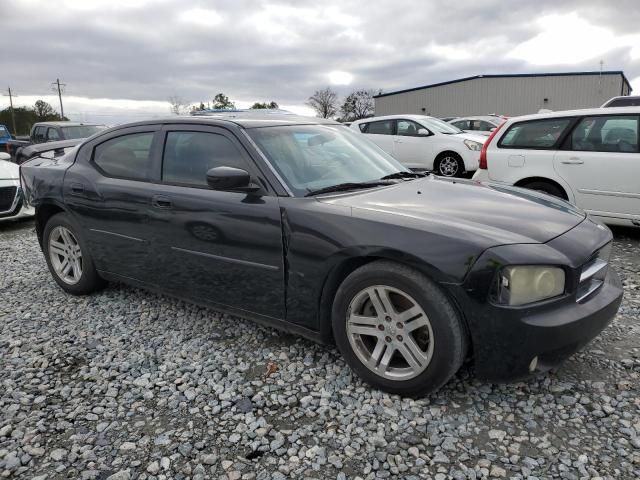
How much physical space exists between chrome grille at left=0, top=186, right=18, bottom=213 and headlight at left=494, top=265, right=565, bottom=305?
762 cm

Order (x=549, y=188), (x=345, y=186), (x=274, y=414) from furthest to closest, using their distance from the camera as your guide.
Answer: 1. (x=549, y=188)
2. (x=345, y=186)
3. (x=274, y=414)

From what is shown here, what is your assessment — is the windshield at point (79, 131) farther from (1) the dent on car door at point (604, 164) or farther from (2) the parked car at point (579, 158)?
(1) the dent on car door at point (604, 164)

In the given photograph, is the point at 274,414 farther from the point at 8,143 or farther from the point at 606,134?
the point at 8,143

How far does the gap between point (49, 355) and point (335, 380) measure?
1935 mm

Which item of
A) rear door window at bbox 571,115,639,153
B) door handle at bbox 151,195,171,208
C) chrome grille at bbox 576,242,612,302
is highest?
rear door window at bbox 571,115,639,153

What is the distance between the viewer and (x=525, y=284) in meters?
2.24

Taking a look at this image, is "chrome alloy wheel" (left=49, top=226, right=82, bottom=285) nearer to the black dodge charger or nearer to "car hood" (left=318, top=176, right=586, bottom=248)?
the black dodge charger

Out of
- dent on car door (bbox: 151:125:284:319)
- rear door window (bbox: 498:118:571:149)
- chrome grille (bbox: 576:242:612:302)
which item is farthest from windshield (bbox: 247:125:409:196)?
rear door window (bbox: 498:118:571:149)

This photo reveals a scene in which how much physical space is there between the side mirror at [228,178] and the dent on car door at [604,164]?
434cm

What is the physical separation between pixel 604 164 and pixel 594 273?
11.4 feet

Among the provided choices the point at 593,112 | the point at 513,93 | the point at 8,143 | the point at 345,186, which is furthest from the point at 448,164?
the point at 513,93

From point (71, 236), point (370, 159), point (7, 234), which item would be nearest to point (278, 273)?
point (370, 159)

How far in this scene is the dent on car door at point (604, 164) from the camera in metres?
5.29

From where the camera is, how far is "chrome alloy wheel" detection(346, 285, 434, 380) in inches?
97.6
